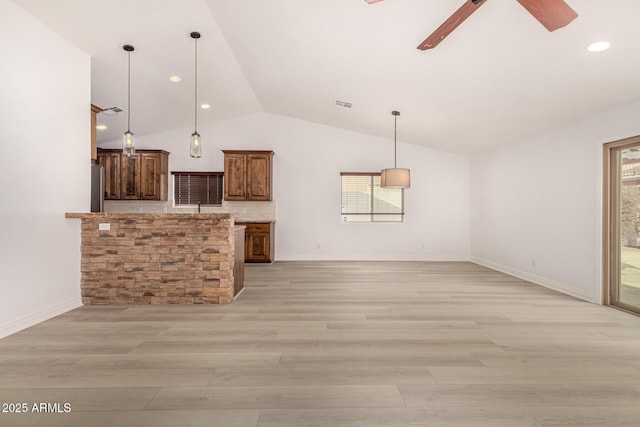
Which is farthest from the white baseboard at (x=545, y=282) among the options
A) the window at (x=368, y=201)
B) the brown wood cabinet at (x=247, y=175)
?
the brown wood cabinet at (x=247, y=175)

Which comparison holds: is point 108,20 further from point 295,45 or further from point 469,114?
point 469,114

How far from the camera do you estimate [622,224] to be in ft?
12.6

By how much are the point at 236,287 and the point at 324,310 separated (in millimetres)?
1292

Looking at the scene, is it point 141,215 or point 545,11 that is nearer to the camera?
point 545,11

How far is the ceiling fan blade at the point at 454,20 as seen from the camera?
1.99m

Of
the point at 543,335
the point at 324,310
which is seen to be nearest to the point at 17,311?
the point at 324,310

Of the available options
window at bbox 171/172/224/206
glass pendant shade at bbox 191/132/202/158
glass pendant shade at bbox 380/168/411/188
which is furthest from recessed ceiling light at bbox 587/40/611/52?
window at bbox 171/172/224/206

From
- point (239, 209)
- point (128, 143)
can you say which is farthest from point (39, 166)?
point (239, 209)

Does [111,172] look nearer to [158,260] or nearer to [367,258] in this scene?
[158,260]

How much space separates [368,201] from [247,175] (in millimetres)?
2756

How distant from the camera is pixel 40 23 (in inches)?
128

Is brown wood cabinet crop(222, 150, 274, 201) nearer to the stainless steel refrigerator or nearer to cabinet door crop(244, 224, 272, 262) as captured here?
cabinet door crop(244, 224, 272, 262)

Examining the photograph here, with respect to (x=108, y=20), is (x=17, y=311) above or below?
below

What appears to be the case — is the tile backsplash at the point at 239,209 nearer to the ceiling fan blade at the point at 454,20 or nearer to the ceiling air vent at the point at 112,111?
the ceiling air vent at the point at 112,111
